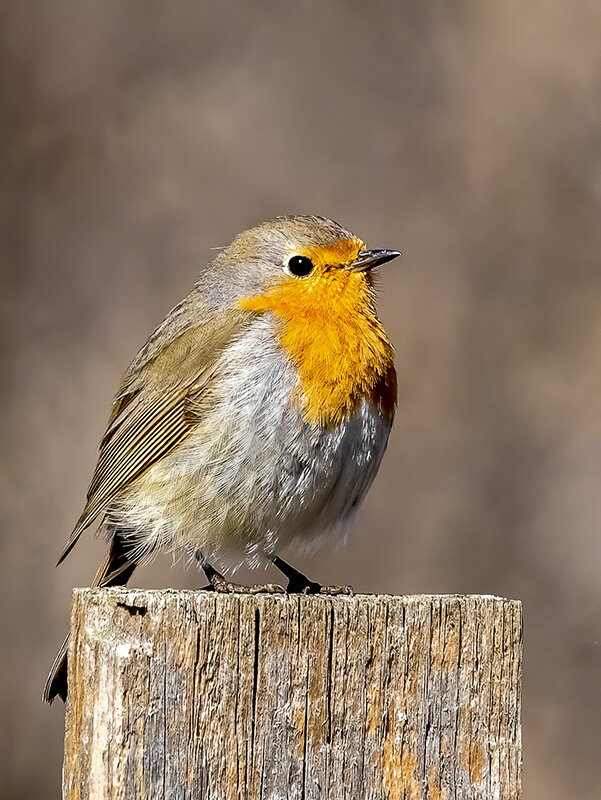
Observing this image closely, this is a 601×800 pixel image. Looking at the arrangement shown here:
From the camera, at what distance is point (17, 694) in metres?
5.25

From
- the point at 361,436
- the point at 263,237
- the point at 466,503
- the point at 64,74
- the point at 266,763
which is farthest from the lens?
the point at 64,74

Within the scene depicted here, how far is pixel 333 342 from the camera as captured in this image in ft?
13.0

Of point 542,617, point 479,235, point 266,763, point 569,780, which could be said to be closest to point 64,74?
point 479,235

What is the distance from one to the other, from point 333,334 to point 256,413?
0.37m

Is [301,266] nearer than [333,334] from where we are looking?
No

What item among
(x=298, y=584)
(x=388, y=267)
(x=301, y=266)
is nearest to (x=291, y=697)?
(x=298, y=584)

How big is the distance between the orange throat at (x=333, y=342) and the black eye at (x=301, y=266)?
32 mm

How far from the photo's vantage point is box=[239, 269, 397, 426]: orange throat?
387 cm

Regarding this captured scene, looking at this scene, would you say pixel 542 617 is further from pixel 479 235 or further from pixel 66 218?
pixel 66 218

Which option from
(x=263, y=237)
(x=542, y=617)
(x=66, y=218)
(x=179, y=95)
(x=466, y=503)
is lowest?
(x=542, y=617)

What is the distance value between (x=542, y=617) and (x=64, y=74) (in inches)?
134

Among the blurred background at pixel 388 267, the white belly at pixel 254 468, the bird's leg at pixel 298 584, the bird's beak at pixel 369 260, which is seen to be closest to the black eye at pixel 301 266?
the bird's beak at pixel 369 260

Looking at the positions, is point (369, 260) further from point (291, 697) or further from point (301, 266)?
point (291, 697)

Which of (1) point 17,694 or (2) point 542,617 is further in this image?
(2) point 542,617
